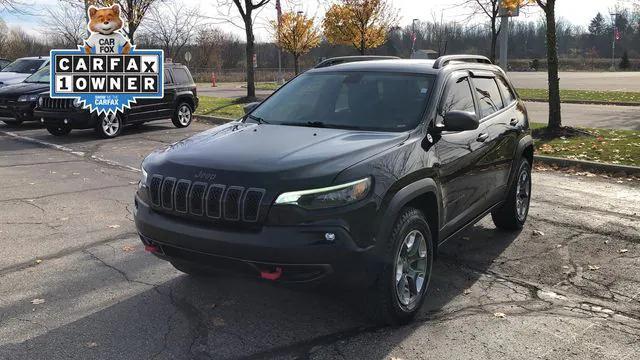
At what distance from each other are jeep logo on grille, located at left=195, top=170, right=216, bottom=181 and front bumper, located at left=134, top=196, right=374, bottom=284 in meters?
0.28

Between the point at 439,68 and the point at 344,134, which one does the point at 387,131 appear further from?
the point at 439,68

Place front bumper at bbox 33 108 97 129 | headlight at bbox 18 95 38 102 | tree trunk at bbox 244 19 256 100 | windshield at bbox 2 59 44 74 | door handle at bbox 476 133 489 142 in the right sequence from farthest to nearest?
1. tree trunk at bbox 244 19 256 100
2. windshield at bbox 2 59 44 74
3. headlight at bbox 18 95 38 102
4. front bumper at bbox 33 108 97 129
5. door handle at bbox 476 133 489 142

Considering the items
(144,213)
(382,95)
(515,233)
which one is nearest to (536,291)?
(515,233)

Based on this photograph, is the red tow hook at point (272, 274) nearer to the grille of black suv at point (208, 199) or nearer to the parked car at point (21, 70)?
the grille of black suv at point (208, 199)

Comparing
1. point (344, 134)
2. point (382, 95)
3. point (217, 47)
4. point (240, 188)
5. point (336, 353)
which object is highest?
point (217, 47)

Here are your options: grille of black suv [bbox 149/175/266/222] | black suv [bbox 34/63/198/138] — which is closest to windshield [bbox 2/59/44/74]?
black suv [bbox 34/63/198/138]

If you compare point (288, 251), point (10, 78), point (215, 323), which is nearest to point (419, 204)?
point (288, 251)

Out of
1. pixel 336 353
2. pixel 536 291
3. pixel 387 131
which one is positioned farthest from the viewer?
pixel 536 291

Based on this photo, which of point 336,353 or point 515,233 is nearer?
point 336,353

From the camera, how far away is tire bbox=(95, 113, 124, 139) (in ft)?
43.0

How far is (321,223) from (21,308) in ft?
7.71

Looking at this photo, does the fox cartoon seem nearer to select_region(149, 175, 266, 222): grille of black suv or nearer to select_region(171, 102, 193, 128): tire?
select_region(171, 102, 193, 128): tire

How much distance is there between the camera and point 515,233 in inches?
231

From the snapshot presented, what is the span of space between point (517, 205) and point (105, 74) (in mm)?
12742
